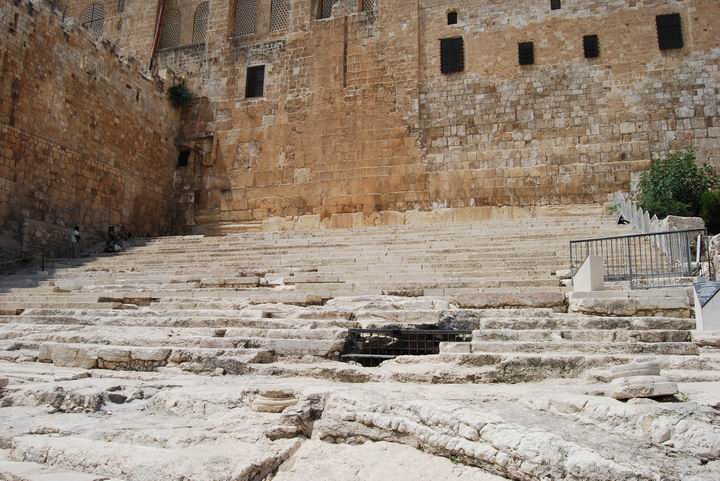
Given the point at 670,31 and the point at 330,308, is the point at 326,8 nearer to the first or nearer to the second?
the point at 670,31

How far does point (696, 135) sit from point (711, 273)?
990 centimetres

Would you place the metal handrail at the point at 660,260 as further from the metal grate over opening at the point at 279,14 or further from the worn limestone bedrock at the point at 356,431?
the metal grate over opening at the point at 279,14

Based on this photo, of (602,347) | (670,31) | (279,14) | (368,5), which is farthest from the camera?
(279,14)

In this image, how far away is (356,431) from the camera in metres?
4.00

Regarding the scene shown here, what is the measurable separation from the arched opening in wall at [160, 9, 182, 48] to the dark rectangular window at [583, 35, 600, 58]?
1423 centimetres

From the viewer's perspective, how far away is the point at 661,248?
30.0 feet

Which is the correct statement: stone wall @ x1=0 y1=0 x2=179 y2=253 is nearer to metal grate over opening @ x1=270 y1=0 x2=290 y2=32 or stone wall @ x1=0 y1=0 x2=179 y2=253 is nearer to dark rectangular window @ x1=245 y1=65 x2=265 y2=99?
dark rectangular window @ x1=245 y1=65 x2=265 y2=99

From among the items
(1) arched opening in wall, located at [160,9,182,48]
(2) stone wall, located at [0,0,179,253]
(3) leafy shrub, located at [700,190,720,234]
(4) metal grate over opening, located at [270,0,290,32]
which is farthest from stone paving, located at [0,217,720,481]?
(1) arched opening in wall, located at [160,9,182,48]

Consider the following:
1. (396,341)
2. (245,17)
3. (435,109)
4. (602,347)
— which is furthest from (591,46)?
(396,341)

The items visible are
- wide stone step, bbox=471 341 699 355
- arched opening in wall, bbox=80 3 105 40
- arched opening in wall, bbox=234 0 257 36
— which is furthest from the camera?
arched opening in wall, bbox=80 3 105 40

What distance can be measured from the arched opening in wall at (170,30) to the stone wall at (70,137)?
11.5ft

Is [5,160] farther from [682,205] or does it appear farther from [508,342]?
[682,205]

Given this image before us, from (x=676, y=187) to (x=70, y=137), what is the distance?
1544 centimetres

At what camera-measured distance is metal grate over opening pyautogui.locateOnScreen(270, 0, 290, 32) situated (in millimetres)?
20359
